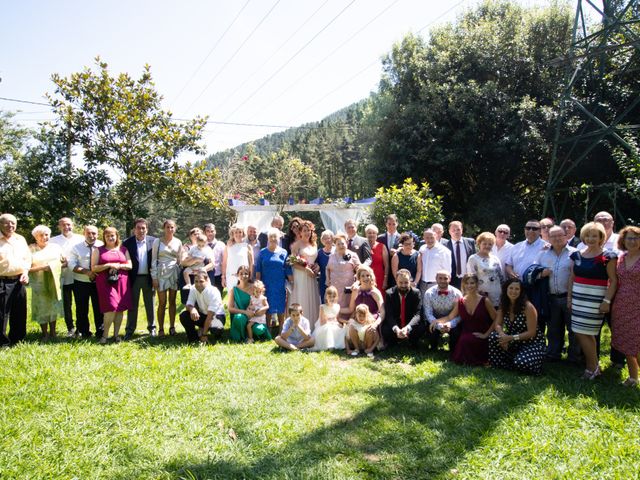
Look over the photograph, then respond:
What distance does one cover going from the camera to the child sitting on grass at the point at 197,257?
666cm

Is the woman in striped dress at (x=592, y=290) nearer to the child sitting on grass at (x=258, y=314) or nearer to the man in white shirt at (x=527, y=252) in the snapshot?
the man in white shirt at (x=527, y=252)

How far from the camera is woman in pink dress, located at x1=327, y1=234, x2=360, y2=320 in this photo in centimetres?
650

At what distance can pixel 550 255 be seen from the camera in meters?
5.29

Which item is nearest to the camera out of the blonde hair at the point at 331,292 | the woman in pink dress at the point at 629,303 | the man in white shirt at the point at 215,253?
the woman in pink dress at the point at 629,303

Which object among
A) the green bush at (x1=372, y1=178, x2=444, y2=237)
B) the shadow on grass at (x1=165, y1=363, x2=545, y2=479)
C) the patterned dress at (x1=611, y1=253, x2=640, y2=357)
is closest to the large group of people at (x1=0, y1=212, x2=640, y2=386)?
the patterned dress at (x1=611, y1=253, x2=640, y2=357)

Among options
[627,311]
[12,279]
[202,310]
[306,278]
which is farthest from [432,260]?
[12,279]

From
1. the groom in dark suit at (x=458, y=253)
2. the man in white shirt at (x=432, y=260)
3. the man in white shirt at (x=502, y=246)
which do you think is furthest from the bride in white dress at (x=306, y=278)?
the man in white shirt at (x=502, y=246)

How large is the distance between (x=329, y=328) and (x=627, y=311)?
10.7 ft

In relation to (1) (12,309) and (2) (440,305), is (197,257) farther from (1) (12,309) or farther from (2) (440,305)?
(2) (440,305)

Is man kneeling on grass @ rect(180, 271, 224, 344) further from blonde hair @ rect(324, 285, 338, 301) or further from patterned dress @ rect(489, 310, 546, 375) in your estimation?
patterned dress @ rect(489, 310, 546, 375)

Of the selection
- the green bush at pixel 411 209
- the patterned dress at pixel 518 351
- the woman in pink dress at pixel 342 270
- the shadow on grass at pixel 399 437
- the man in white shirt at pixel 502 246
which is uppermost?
the green bush at pixel 411 209

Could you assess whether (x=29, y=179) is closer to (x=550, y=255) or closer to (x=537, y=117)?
(x=550, y=255)

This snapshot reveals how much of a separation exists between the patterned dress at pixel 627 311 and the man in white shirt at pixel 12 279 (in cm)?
661

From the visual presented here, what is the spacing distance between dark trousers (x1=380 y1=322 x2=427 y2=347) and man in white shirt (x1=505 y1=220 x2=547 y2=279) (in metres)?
1.25
